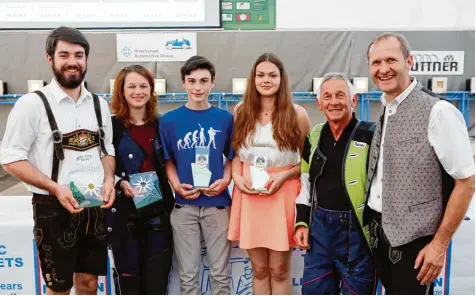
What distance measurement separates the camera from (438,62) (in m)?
8.73

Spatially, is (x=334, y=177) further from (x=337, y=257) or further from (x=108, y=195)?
(x=108, y=195)

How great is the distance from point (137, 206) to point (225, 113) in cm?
59

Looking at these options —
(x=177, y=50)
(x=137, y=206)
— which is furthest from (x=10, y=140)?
(x=177, y=50)

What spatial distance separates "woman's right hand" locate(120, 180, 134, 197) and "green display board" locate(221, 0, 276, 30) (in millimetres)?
7131

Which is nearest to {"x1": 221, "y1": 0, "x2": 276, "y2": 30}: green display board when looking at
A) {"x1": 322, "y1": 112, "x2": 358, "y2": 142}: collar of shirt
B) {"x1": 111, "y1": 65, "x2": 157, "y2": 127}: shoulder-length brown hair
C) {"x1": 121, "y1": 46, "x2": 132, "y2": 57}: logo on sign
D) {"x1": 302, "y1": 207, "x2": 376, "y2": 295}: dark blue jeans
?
{"x1": 121, "y1": 46, "x2": 132, "y2": 57}: logo on sign

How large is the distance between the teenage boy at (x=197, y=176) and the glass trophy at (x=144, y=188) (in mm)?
93

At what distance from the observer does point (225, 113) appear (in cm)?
198

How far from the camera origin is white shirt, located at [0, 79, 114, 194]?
1631 mm

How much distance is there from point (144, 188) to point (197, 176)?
0.81 ft

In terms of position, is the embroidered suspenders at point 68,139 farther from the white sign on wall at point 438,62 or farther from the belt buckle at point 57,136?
the white sign on wall at point 438,62

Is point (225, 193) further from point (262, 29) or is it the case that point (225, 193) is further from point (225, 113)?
point (262, 29)

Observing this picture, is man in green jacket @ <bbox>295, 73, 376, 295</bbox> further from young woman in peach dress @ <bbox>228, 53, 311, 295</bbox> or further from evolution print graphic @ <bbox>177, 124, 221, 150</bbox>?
evolution print graphic @ <bbox>177, 124, 221, 150</bbox>

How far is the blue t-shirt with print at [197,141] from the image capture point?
1913 mm

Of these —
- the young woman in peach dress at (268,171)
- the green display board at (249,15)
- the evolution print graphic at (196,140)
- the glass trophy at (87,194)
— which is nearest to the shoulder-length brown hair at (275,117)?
the young woman in peach dress at (268,171)
